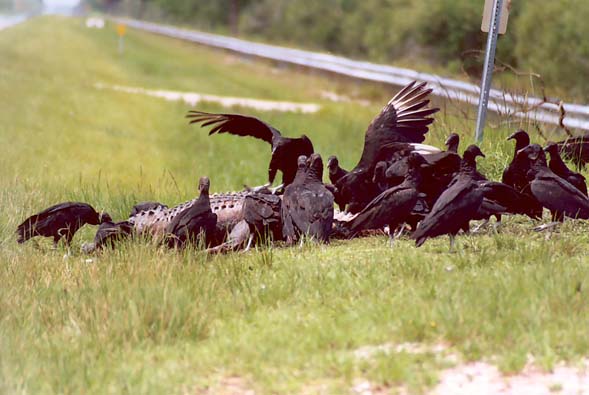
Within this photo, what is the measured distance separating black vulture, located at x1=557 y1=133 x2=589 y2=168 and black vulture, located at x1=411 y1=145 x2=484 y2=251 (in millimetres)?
3881

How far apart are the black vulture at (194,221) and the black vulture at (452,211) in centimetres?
193

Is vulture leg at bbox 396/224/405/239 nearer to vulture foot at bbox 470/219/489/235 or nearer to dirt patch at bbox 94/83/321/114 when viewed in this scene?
vulture foot at bbox 470/219/489/235

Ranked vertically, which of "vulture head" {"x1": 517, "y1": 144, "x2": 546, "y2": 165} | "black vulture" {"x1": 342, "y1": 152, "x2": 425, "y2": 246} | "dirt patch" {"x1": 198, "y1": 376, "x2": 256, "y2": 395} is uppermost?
"vulture head" {"x1": 517, "y1": 144, "x2": 546, "y2": 165}

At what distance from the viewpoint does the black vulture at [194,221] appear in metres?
9.05

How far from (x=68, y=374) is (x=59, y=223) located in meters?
3.61

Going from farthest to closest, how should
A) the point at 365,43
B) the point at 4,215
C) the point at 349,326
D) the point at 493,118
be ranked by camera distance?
the point at 365,43
the point at 493,118
the point at 4,215
the point at 349,326

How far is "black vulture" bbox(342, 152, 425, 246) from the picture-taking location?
8.57 metres

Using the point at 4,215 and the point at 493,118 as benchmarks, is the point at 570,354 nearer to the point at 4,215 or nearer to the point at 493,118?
the point at 4,215

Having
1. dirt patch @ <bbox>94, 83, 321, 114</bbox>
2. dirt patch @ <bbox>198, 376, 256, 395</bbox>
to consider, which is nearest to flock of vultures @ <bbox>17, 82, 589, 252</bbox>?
dirt patch @ <bbox>198, 376, 256, 395</bbox>

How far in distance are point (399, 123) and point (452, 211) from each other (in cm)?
300

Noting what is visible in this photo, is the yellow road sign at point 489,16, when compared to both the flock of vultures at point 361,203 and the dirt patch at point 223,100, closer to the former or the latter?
the flock of vultures at point 361,203

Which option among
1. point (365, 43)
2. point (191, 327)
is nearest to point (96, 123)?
point (191, 327)

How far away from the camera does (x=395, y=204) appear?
858 cm

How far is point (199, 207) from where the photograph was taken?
→ 911cm
